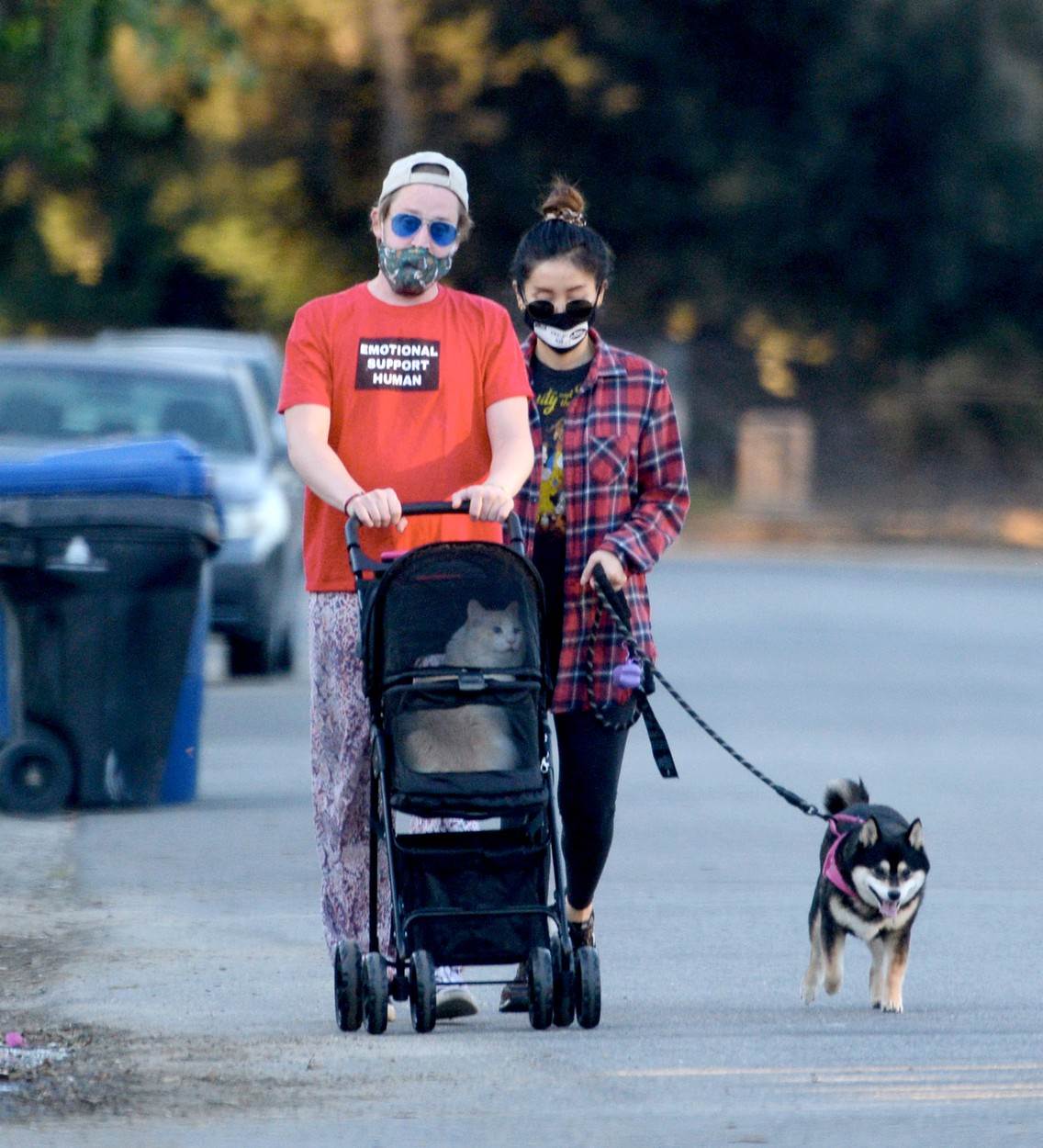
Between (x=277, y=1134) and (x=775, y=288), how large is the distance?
3244 cm

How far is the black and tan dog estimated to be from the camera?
633cm

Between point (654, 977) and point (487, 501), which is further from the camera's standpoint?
point (654, 977)

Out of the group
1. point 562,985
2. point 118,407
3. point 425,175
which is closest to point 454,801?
point 562,985

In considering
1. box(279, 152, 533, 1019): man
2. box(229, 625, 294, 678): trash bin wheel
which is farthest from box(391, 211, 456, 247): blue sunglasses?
box(229, 625, 294, 678): trash bin wheel

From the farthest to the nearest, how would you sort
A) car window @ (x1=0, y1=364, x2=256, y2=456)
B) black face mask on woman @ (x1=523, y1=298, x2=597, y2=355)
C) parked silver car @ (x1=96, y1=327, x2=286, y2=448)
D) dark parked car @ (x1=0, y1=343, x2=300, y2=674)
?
parked silver car @ (x1=96, y1=327, x2=286, y2=448), car window @ (x1=0, y1=364, x2=256, y2=456), dark parked car @ (x1=0, y1=343, x2=300, y2=674), black face mask on woman @ (x1=523, y1=298, x2=597, y2=355)

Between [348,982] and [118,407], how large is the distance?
8792 millimetres

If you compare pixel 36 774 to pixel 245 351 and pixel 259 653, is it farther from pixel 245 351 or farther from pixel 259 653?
pixel 245 351

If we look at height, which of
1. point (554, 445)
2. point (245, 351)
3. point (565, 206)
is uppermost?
point (245, 351)

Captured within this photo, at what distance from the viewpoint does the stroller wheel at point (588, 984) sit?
588 centimetres

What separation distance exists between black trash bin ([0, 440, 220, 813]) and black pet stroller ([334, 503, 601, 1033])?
3.90 meters

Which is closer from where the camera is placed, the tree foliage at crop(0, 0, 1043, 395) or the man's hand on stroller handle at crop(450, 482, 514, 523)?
the man's hand on stroller handle at crop(450, 482, 514, 523)

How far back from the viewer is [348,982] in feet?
19.1

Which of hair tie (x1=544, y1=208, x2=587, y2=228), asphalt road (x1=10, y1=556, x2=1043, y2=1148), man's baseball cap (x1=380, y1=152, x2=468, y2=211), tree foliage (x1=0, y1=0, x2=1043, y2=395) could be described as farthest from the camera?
tree foliage (x1=0, y1=0, x2=1043, y2=395)

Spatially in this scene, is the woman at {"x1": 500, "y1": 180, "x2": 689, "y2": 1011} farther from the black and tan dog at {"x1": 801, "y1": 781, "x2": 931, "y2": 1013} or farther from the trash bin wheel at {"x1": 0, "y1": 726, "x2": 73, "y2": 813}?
the trash bin wheel at {"x1": 0, "y1": 726, "x2": 73, "y2": 813}
